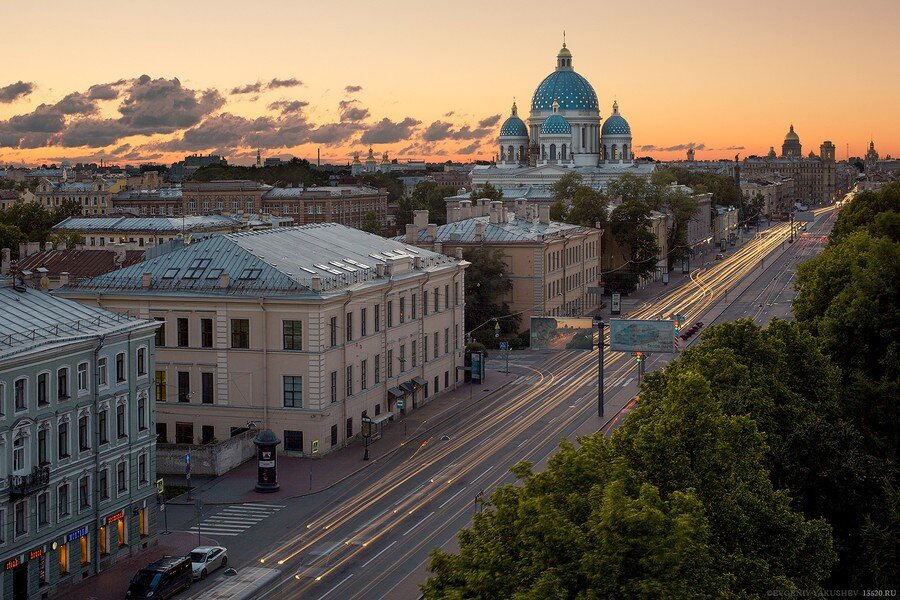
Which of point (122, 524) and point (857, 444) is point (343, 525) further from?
point (857, 444)

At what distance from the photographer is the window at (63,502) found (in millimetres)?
41344

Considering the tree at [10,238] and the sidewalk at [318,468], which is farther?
the tree at [10,238]

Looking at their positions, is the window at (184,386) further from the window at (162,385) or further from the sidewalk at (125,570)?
the sidewalk at (125,570)

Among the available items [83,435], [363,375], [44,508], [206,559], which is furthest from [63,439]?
[363,375]

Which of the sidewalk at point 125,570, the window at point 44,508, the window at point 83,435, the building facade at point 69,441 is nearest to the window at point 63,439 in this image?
the building facade at point 69,441

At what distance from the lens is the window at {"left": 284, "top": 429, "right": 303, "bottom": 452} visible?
59.8 meters

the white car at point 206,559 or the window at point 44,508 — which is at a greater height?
the window at point 44,508

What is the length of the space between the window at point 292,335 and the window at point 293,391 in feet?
4.27

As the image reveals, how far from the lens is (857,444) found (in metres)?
40.3

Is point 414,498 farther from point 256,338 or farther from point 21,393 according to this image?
point 21,393

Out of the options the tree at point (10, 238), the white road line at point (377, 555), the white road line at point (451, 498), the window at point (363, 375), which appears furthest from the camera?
the tree at point (10, 238)

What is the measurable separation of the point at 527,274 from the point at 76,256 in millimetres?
30935

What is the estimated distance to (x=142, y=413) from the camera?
46438 mm

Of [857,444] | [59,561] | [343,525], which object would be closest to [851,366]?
[857,444]
